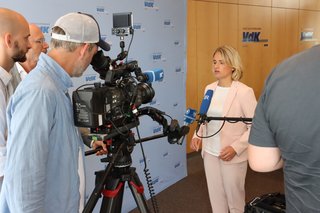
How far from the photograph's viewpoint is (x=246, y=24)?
5441 millimetres

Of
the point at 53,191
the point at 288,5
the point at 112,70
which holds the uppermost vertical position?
the point at 288,5

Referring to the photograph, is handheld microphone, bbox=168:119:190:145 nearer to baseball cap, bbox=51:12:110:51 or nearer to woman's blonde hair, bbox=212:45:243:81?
baseball cap, bbox=51:12:110:51

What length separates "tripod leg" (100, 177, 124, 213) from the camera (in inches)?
62.1

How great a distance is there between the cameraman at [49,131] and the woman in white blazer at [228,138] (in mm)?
1045

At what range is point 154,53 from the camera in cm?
331

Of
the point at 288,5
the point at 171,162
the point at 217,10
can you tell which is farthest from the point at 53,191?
the point at 288,5

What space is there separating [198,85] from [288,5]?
3074 millimetres

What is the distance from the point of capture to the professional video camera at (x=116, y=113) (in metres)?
1.36

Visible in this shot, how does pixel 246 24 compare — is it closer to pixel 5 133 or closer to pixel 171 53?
pixel 171 53

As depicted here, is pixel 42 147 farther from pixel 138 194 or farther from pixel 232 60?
pixel 232 60

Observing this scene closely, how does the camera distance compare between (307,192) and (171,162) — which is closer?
(307,192)

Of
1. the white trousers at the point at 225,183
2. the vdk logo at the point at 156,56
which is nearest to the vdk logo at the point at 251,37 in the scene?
the vdk logo at the point at 156,56

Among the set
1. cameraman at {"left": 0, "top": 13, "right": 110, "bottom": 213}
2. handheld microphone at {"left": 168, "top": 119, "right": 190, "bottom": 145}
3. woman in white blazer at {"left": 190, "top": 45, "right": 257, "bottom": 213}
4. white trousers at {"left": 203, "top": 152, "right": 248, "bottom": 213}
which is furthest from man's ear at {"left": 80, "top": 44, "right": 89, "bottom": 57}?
white trousers at {"left": 203, "top": 152, "right": 248, "bottom": 213}

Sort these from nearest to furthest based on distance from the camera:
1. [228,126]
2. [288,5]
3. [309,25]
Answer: [228,126] < [288,5] < [309,25]
